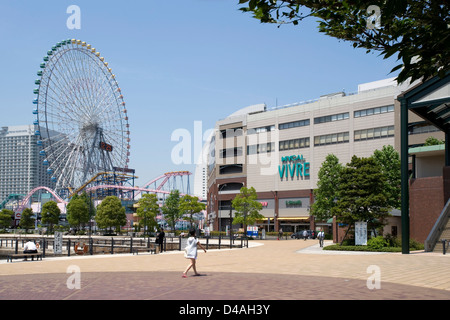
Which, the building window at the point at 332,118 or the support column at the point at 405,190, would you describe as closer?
the support column at the point at 405,190

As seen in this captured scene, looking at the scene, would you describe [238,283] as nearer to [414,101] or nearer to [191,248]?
[191,248]

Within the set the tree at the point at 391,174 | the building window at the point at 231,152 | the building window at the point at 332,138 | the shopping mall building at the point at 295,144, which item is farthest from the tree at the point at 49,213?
the tree at the point at 391,174

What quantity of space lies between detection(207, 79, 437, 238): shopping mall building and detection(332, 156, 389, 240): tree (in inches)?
1551

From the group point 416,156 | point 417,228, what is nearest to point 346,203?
point 417,228

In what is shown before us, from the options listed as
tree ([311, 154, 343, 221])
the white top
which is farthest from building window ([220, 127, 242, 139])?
the white top

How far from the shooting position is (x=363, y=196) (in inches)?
1492

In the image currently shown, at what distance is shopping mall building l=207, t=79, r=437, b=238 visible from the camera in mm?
82188

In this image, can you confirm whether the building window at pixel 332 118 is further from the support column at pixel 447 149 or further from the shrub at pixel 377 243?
the shrub at pixel 377 243

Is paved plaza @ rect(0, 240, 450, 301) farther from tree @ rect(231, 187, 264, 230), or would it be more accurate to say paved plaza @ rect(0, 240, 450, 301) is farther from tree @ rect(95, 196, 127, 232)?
tree @ rect(95, 196, 127, 232)

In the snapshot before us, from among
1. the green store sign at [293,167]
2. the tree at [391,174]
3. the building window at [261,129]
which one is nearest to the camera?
the tree at [391,174]

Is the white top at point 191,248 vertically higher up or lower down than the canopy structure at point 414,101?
lower down

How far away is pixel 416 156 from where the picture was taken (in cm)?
4366

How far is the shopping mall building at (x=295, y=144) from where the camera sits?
8219 cm
